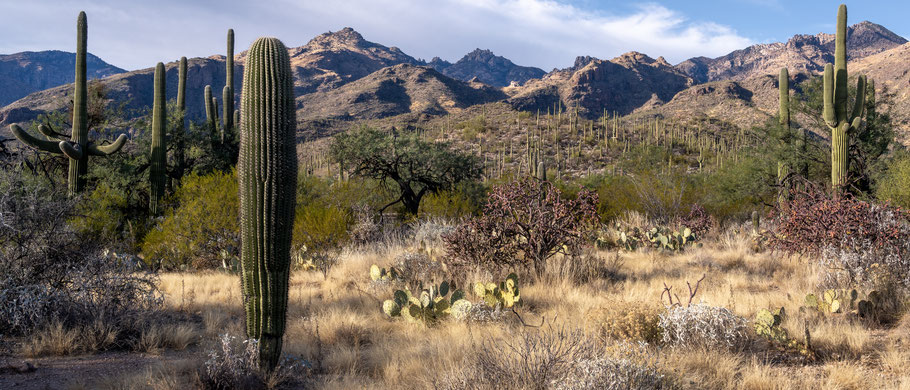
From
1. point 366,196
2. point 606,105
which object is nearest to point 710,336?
point 366,196

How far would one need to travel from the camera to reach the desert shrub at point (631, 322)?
15.5ft

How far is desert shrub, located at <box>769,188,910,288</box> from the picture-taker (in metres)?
6.31

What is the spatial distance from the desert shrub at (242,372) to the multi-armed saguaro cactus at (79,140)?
986 cm

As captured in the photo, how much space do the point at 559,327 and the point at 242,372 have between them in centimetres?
294

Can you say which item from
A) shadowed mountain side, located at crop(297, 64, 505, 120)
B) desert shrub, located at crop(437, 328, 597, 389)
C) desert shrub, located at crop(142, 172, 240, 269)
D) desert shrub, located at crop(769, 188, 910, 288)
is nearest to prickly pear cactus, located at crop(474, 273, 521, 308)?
desert shrub, located at crop(437, 328, 597, 389)

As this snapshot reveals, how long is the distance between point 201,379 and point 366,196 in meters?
12.1

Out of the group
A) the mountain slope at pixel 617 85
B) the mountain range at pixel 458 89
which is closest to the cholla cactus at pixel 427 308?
the mountain range at pixel 458 89

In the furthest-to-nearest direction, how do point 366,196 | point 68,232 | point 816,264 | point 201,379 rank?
1. point 366,196
2. point 816,264
3. point 68,232
4. point 201,379

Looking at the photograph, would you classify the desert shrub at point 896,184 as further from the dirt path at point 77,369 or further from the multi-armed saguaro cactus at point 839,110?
the dirt path at point 77,369

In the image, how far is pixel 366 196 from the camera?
52.2 feet

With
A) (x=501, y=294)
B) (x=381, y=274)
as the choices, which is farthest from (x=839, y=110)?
(x=381, y=274)

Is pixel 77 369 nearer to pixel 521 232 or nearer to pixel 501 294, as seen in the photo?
pixel 501 294

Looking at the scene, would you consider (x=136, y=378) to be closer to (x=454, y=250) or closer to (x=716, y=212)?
(x=454, y=250)

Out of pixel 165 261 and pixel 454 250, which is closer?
pixel 454 250
